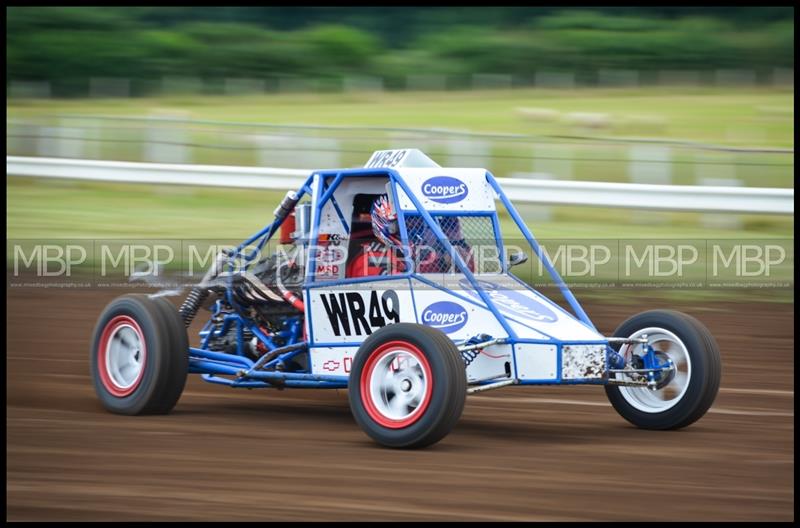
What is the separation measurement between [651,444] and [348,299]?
1.99 metres

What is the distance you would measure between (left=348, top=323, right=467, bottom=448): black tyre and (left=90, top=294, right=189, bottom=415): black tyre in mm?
1497

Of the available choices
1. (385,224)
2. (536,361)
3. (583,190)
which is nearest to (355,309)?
(385,224)

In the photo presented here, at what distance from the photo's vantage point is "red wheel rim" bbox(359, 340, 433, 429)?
7.30m

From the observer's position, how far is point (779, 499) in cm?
623

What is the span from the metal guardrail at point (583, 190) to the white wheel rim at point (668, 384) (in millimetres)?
6713

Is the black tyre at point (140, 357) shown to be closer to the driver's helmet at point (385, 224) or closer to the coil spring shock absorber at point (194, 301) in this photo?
the coil spring shock absorber at point (194, 301)

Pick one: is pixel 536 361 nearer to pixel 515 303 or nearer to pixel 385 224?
pixel 515 303

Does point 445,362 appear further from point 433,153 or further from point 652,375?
point 433,153

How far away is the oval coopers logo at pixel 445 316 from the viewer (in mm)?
7836

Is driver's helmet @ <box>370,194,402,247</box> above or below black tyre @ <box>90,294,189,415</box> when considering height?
above

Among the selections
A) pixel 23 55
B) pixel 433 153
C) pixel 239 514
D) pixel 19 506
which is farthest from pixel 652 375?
pixel 23 55

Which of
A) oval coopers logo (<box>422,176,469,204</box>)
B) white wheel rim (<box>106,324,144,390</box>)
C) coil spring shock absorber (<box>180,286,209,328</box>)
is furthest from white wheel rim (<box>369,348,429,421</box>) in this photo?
white wheel rim (<box>106,324,144,390</box>)

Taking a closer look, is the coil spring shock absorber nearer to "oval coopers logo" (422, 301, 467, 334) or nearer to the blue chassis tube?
the blue chassis tube

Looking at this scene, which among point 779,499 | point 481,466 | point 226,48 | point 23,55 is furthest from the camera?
point 226,48
